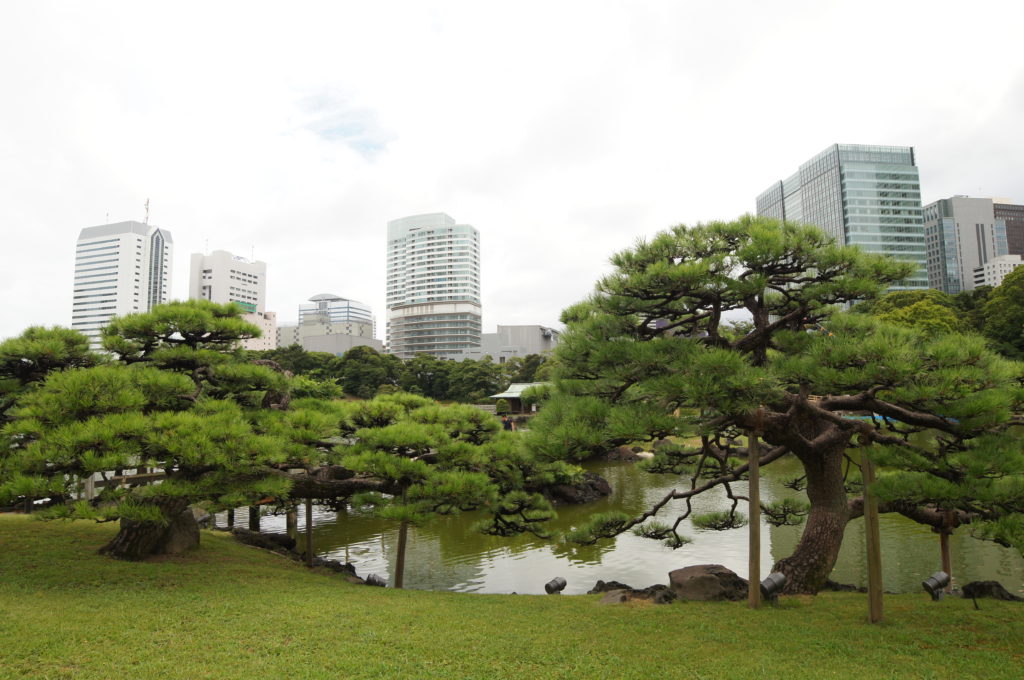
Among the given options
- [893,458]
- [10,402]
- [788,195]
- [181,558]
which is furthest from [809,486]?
[788,195]

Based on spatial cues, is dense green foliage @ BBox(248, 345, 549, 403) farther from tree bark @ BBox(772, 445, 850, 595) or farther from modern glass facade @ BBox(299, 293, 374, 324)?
modern glass facade @ BBox(299, 293, 374, 324)

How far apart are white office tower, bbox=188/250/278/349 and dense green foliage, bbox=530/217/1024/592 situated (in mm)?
78120

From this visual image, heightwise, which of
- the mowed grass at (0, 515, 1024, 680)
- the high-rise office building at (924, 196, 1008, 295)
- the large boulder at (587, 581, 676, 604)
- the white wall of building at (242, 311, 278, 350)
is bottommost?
the large boulder at (587, 581, 676, 604)

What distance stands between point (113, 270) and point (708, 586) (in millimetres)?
85279

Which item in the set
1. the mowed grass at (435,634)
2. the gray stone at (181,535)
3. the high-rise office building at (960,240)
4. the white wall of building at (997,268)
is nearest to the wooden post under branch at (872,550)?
the mowed grass at (435,634)

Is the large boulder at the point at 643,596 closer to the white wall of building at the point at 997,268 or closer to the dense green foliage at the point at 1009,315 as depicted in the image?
the dense green foliage at the point at 1009,315

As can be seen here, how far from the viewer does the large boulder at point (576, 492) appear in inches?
585

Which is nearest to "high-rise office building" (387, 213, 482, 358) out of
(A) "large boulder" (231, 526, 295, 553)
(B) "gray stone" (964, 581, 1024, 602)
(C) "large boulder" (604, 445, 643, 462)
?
(C) "large boulder" (604, 445, 643, 462)

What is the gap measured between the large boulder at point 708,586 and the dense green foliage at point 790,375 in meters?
0.58

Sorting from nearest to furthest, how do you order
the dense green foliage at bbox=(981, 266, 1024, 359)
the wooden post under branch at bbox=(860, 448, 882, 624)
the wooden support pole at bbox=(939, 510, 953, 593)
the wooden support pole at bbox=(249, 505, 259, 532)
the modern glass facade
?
the wooden post under branch at bbox=(860, 448, 882, 624) → the wooden support pole at bbox=(939, 510, 953, 593) → the wooden support pole at bbox=(249, 505, 259, 532) → the dense green foliage at bbox=(981, 266, 1024, 359) → the modern glass facade

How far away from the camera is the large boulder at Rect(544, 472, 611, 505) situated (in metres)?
14.9

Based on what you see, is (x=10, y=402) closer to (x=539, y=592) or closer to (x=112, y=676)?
(x=112, y=676)

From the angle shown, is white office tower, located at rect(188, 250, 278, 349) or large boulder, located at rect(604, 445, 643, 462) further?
white office tower, located at rect(188, 250, 278, 349)

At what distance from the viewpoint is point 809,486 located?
5.75 metres
